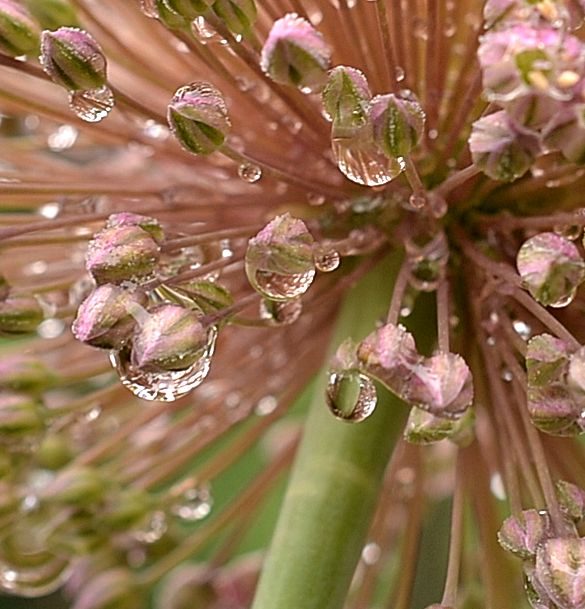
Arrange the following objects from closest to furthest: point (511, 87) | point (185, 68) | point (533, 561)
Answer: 1. point (511, 87)
2. point (533, 561)
3. point (185, 68)

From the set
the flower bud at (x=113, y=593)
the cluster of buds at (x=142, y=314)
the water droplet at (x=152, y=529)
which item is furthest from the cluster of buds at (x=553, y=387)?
the flower bud at (x=113, y=593)

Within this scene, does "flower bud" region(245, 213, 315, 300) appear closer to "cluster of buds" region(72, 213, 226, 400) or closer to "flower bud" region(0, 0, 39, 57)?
"cluster of buds" region(72, 213, 226, 400)

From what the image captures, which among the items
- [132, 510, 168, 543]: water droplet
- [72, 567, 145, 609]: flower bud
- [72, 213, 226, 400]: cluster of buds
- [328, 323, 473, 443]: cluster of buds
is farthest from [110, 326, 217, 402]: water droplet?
[72, 567, 145, 609]: flower bud

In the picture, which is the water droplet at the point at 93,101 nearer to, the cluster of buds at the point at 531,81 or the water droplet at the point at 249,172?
the water droplet at the point at 249,172

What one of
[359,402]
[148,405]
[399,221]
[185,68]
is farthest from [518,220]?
[148,405]

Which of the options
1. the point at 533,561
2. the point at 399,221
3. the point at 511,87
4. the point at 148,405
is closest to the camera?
the point at 511,87

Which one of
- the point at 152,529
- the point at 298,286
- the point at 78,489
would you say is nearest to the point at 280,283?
the point at 298,286

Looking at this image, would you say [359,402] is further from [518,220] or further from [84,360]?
[84,360]
